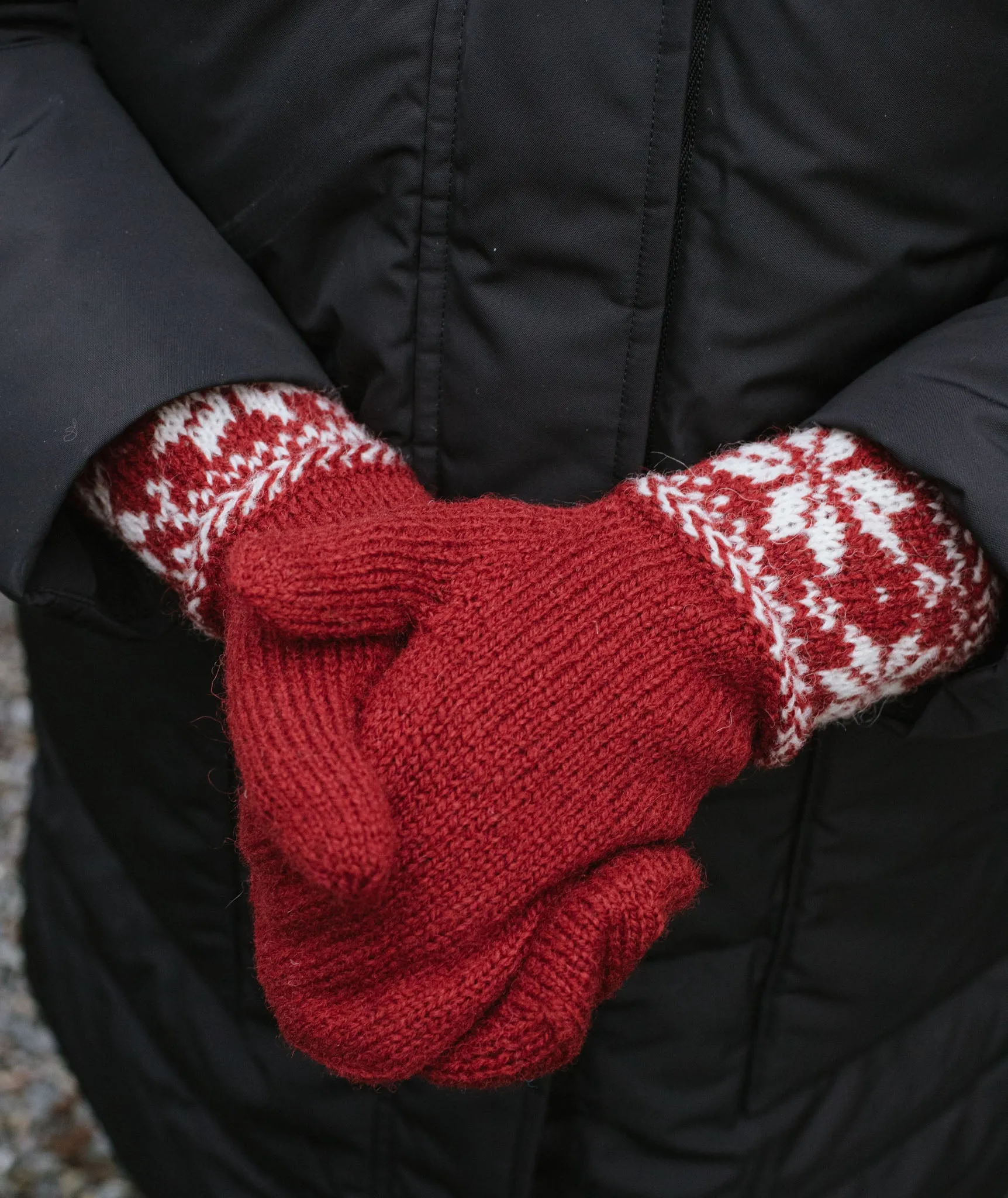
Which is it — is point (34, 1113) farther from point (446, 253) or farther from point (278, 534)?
point (446, 253)

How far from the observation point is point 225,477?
0.96 metres

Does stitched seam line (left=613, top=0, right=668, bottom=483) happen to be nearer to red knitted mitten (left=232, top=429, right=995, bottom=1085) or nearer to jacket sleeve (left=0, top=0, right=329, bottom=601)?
red knitted mitten (left=232, top=429, right=995, bottom=1085)

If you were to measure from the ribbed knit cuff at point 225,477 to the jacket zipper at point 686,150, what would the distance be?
271 mm

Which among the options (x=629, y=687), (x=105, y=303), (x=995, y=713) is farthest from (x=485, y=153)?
(x=995, y=713)

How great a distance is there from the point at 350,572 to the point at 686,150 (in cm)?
48

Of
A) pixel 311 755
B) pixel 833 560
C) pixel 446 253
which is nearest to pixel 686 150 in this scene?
pixel 446 253

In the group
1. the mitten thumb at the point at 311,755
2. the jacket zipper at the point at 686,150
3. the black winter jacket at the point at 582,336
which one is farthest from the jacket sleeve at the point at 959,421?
the mitten thumb at the point at 311,755

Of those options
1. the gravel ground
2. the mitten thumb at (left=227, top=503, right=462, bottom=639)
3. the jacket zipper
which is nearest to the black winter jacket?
the jacket zipper

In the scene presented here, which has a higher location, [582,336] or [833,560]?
[582,336]

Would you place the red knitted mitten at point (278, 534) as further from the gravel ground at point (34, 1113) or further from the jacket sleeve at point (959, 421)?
the gravel ground at point (34, 1113)

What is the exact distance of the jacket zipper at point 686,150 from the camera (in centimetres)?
88

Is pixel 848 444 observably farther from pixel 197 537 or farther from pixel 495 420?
pixel 197 537

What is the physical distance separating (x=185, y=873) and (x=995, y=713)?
101cm

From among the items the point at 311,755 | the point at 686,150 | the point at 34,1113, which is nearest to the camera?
the point at 311,755
